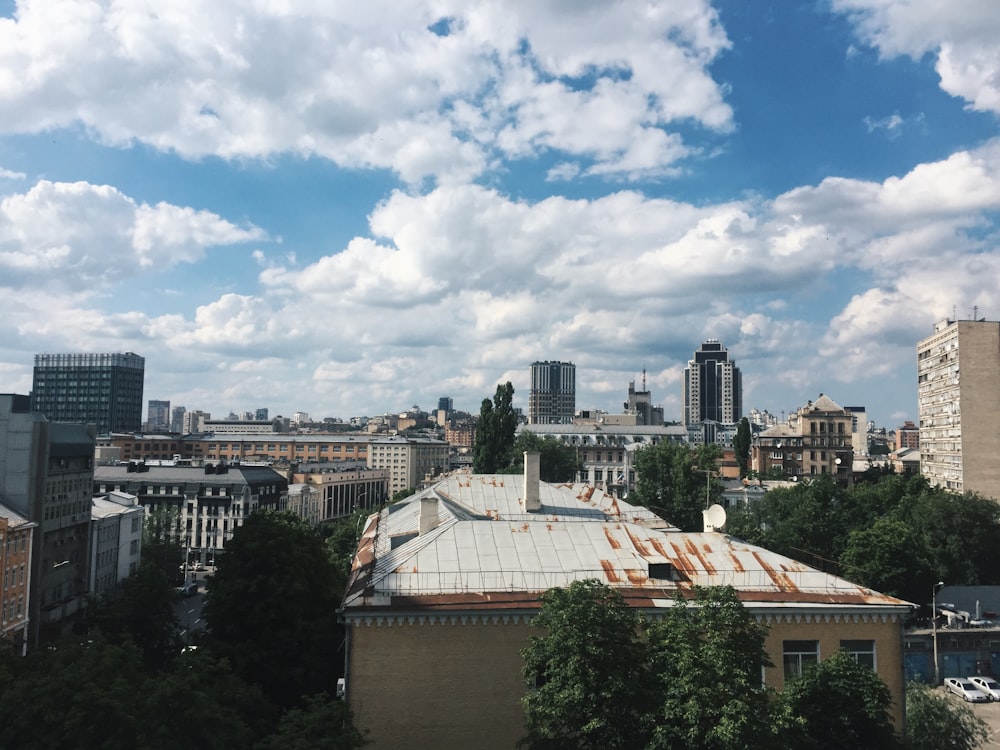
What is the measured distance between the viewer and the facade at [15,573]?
53.0 metres

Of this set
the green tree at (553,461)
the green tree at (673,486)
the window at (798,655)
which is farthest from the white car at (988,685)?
the green tree at (553,461)

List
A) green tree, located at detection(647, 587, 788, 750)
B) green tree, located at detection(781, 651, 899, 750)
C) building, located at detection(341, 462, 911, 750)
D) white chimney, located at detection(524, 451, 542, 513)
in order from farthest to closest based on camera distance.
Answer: white chimney, located at detection(524, 451, 542, 513) → building, located at detection(341, 462, 911, 750) → green tree, located at detection(781, 651, 899, 750) → green tree, located at detection(647, 587, 788, 750)

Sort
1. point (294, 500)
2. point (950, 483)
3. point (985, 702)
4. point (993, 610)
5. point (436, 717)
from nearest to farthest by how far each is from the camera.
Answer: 1. point (436, 717)
2. point (985, 702)
3. point (993, 610)
4. point (950, 483)
5. point (294, 500)

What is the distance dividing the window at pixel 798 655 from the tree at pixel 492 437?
70425 mm

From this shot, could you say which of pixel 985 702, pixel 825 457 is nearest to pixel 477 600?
pixel 985 702

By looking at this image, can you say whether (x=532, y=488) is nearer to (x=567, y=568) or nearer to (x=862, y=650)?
(x=567, y=568)

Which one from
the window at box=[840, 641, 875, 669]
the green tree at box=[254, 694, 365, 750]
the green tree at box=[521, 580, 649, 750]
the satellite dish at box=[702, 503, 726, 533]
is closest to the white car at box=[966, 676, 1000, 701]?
the satellite dish at box=[702, 503, 726, 533]

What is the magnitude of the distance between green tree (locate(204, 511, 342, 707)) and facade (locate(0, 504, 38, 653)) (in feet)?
88.9

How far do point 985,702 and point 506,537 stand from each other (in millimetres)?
42751

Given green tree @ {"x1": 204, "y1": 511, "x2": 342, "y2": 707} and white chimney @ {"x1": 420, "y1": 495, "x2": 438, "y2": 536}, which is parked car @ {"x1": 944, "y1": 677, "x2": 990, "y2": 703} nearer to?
white chimney @ {"x1": 420, "y1": 495, "x2": 438, "y2": 536}

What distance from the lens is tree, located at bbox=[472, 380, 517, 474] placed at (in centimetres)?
9800

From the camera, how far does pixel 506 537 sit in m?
31.2

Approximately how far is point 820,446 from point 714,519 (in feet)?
390

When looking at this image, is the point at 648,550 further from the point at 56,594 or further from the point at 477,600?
the point at 56,594
